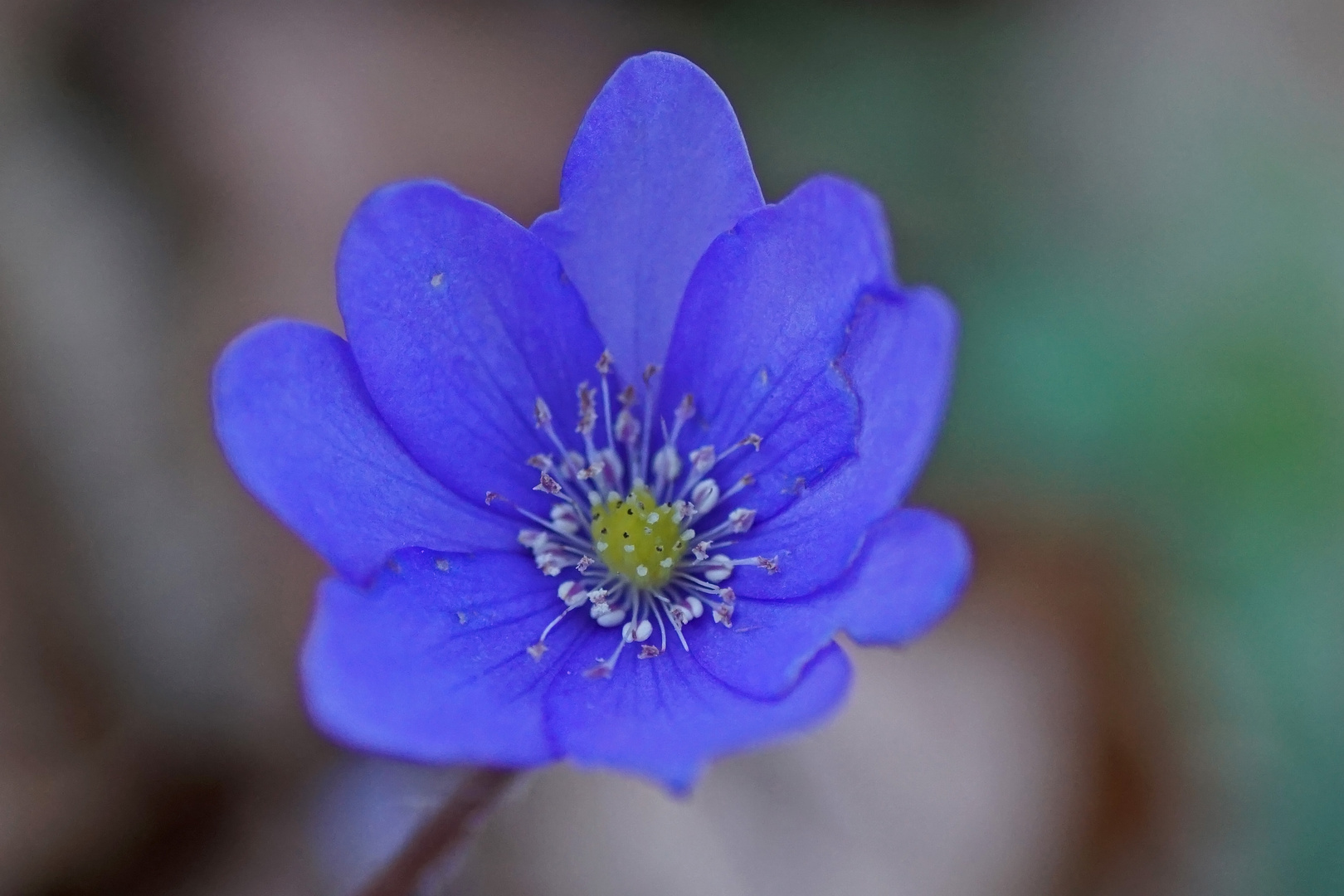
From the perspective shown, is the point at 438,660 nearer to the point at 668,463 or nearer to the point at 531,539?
the point at 531,539

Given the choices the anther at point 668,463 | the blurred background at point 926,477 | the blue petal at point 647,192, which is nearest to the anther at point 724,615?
the anther at point 668,463

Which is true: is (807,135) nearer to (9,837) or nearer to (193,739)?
(193,739)

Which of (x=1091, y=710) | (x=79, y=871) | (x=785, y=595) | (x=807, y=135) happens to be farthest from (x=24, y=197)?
(x=1091, y=710)

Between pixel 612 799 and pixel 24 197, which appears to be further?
pixel 24 197

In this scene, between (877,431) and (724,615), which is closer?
(877,431)

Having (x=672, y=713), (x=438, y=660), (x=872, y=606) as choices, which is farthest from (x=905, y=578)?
(x=438, y=660)

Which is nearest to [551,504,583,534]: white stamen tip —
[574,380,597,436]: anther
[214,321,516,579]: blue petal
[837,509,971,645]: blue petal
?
[574,380,597,436]: anther

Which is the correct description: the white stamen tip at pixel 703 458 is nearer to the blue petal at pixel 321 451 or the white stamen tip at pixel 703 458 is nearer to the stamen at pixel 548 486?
the stamen at pixel 548 486
